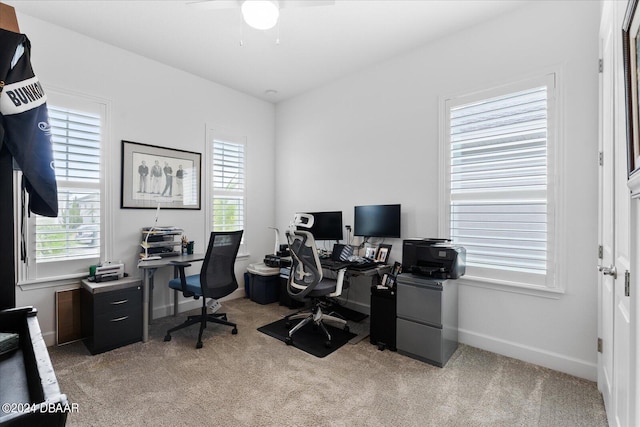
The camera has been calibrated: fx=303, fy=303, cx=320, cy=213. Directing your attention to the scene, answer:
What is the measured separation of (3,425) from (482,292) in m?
3.16

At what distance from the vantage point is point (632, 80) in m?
1.18

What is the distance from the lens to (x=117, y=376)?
7.80 ft

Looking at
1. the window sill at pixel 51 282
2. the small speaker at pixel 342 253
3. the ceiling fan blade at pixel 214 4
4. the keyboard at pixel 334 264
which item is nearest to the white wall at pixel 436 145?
the small speaker at pixel 342 253

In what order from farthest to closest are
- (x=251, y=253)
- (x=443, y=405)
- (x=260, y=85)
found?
(x=251, y=253) < (x=260, y=85) < (x=443, y=405)

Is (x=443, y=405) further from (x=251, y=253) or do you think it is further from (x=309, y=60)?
(x=309, y=60)

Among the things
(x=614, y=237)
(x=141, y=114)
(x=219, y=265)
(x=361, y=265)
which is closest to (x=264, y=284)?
(x=219, y=265)

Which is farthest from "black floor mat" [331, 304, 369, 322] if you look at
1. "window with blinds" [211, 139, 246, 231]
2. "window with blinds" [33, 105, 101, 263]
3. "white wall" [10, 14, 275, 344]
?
"window with blinds" [33, 105, 101, 263]

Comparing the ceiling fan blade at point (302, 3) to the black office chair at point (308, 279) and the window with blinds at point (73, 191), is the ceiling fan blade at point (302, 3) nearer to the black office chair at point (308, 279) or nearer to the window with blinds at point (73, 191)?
the black office chair at point (308, 279)

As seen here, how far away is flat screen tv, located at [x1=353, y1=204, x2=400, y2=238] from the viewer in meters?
3.35

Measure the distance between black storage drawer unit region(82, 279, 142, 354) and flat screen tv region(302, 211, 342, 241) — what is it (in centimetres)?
206

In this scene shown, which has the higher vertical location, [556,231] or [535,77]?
[535,77]

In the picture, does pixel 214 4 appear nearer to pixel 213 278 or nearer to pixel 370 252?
pixel 213 278

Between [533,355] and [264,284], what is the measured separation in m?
3.06

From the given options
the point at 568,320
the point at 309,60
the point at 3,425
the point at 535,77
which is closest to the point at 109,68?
the point at 309,60
